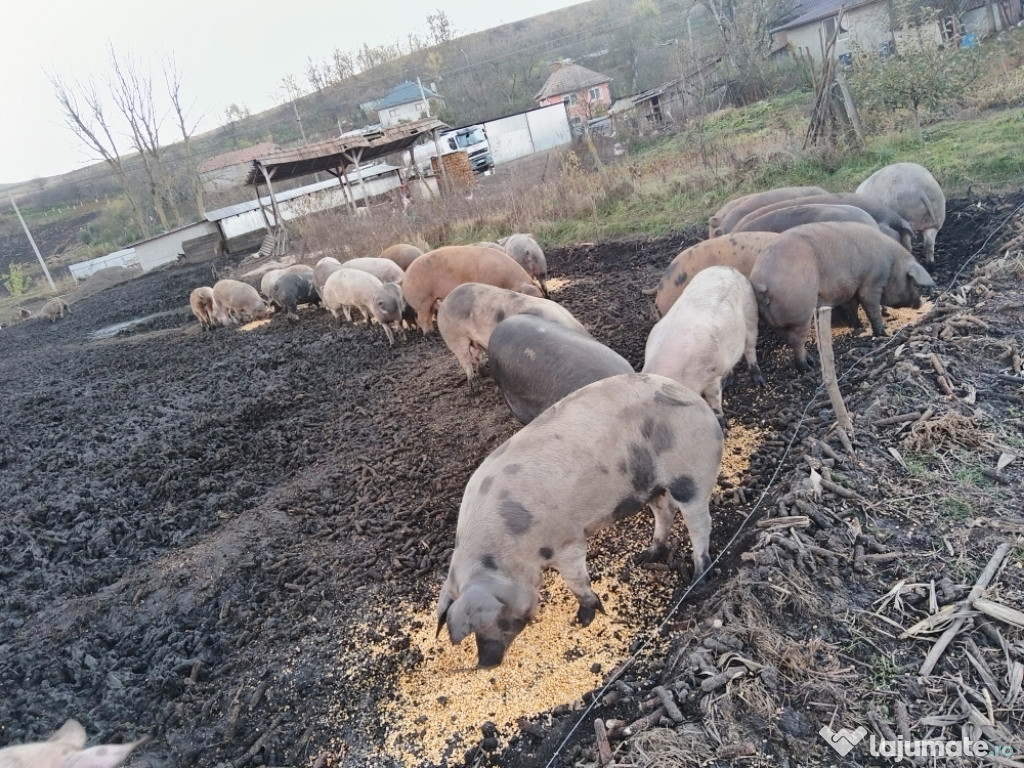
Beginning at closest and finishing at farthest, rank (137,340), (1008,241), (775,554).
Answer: (775,554)
(1008,241)
(137,340)

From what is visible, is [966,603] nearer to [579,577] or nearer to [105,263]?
[579,577]

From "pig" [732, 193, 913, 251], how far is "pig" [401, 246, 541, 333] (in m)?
2.91

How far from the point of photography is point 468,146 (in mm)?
35750

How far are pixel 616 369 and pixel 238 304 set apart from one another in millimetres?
11524

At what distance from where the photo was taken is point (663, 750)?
2471mm

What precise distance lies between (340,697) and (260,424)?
4.52 m

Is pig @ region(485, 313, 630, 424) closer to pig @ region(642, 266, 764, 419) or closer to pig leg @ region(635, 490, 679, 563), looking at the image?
pig @ region(642, 266, 764, 419)

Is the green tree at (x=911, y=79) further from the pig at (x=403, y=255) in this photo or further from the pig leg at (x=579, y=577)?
the pig leg at (x=579, y=577)

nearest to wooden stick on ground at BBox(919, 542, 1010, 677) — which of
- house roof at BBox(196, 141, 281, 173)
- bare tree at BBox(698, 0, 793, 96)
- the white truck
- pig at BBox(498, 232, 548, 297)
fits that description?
pig at BBox(498, 232, 548, 297)

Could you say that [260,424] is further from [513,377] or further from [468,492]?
[468,492]

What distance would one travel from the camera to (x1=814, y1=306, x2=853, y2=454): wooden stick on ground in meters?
4.02

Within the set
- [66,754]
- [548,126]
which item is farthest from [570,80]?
[66,754]

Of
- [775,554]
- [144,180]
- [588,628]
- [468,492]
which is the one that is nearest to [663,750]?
[588,628]

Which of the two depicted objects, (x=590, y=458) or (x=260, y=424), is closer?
(x=590, y=458)
